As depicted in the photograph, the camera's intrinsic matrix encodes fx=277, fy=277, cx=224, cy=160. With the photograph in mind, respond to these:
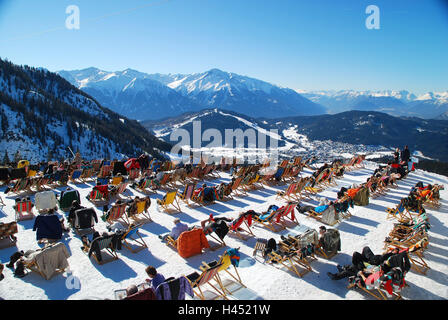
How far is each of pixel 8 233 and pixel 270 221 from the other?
762cm

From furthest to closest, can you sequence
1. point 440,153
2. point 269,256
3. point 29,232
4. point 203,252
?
point 440,153, point 29,232, point 203,252, point 269,256

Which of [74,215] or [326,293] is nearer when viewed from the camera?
[326,293]

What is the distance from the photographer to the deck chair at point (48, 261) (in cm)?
616

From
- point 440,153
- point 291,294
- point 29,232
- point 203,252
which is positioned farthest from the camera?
point 440,153

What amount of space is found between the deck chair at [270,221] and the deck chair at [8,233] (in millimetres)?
7063

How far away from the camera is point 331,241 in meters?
7.53

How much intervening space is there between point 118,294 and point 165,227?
4.18 meters

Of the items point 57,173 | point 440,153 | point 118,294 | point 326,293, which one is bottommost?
point 440,153

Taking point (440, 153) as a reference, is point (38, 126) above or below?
above

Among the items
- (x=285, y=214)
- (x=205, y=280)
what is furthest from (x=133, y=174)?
(x=205, y=280)

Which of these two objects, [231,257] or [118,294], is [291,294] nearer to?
[231,257]

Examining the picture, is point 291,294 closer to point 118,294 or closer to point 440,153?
point 118,294
